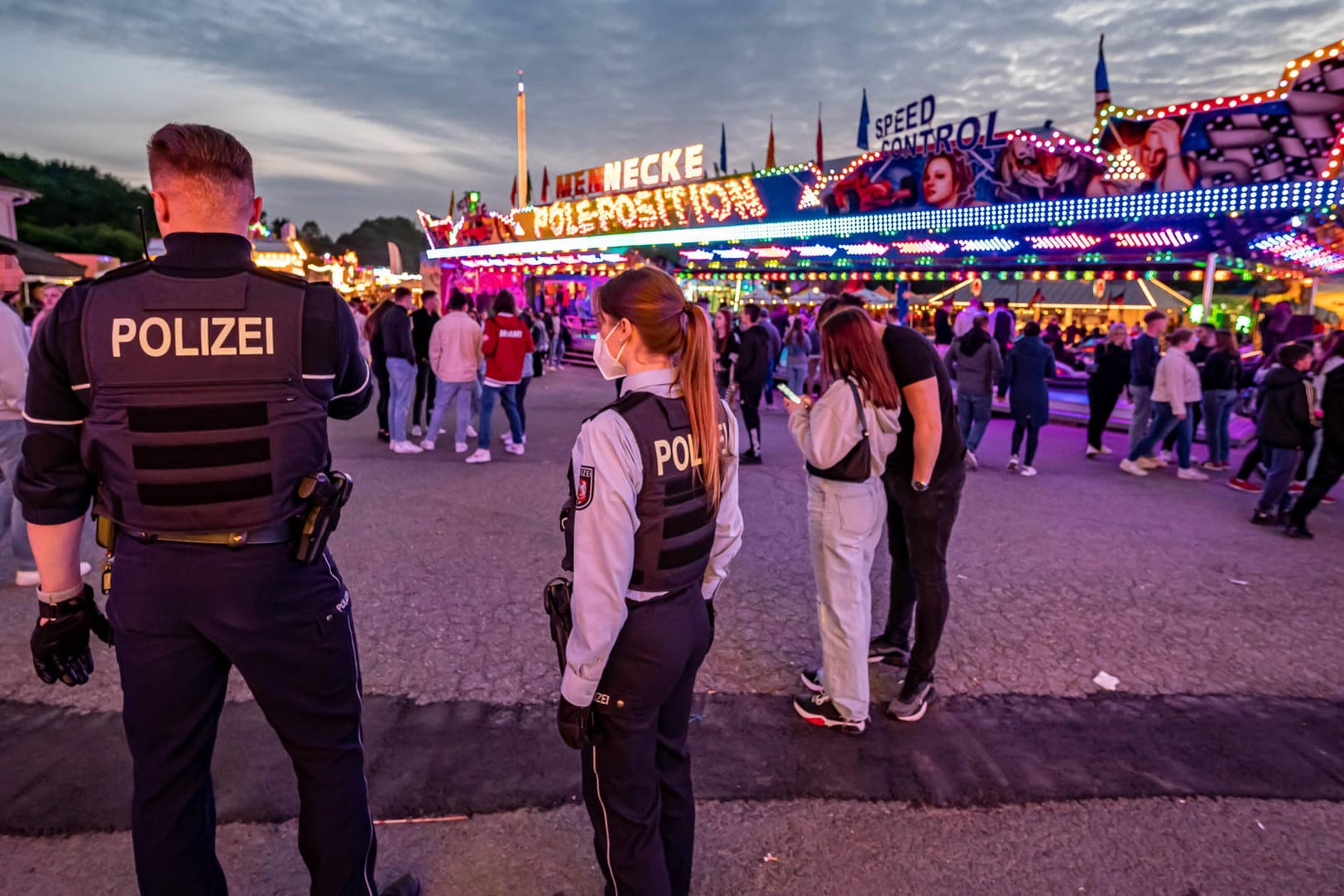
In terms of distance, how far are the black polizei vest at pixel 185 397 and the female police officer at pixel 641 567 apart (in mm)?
762

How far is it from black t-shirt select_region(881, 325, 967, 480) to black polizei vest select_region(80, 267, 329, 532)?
7.99 ft

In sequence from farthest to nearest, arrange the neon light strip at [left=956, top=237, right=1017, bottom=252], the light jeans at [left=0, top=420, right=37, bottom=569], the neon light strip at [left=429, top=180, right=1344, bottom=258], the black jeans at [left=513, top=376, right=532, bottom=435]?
the neon light strip at [left=956, top=237, right=1017, bottom=252] → the neon light strip at [left=429, top=180, right=1344, bottom=258] → the black jeans at [left=513, top=376, right=532, bottom=435] → the light jeans at [left=0, top=420, right=37, bottom=569]

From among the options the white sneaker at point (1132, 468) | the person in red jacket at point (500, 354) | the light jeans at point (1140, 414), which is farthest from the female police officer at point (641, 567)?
the light jeans at point (1140, 414)

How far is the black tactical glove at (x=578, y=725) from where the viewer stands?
1868 millimetres

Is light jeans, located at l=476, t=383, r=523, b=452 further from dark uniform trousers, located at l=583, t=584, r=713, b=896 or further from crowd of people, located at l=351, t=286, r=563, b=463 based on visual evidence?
dark uniform trousers, located at l=583, t=584, r=713, b=896

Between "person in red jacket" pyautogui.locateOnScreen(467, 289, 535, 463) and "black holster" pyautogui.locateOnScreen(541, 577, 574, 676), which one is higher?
"person in red jacket" pyautogui.locateOnScreen(467, 289, 535, 463)

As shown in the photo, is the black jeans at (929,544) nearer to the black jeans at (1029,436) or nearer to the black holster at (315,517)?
the black holster at (315,517)

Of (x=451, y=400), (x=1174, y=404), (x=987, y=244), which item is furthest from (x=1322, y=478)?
(x=987, y=244)

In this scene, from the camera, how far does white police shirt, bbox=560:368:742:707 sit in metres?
1.80

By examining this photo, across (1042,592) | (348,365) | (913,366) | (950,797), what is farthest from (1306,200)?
(348,365)

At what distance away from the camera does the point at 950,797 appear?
2957 mm

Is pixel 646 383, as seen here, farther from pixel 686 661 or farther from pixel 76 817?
pixel 76 817

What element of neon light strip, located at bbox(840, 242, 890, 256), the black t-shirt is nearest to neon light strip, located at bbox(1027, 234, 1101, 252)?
neon light strip, located at bbox(840, 242, 890, 256)

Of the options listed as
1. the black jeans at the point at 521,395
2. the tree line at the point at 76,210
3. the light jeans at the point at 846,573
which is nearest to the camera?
the light jeans at the point at 846,573
